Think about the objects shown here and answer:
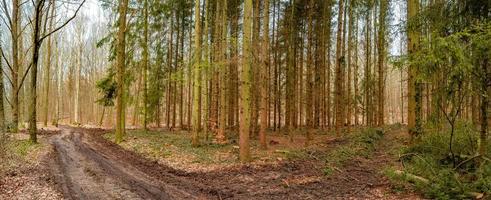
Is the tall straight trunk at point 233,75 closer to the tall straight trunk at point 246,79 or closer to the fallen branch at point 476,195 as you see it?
the tall straight trunk at point 246,79

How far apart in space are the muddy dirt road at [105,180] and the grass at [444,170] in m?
4.68

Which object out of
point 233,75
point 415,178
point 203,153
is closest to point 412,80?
point 415,178

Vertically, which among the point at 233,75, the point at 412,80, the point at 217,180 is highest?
the point at 233,75

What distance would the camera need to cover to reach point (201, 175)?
10250mm

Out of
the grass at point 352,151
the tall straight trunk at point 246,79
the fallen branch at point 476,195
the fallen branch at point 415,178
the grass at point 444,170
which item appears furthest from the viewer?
the tall straight trunk at point 246,79

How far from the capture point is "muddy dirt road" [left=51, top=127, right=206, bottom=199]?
295 inches

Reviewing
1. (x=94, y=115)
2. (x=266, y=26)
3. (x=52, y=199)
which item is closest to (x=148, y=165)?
(x=52, y=199)

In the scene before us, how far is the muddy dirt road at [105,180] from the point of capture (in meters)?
7.50

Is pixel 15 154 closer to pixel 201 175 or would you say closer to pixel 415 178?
pixel 201 175

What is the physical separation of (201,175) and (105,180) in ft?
8.94

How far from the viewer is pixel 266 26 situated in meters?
13.2

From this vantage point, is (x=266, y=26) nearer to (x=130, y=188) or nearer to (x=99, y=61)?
(x=130, y=188)

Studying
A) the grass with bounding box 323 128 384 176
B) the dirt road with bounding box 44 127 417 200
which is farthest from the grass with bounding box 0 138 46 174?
the grass with bounding box 323 128 384 176

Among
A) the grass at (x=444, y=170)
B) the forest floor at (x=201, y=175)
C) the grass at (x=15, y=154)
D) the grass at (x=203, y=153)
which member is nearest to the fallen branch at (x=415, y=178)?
the grass at (x=444, y=170)
